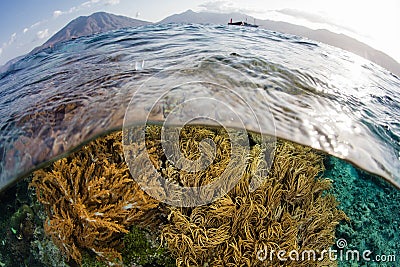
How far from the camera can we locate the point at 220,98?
8.38 ft

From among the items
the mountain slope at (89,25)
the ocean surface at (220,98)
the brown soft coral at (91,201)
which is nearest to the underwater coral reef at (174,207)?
the brown soft coral at (91,201)

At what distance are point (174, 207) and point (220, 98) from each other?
1177 millimetres

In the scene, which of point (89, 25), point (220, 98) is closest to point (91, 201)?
point (220, 98)

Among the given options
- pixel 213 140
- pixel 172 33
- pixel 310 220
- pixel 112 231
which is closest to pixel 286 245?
pixel 310 220

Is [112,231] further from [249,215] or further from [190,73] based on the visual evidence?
A: [190,73]

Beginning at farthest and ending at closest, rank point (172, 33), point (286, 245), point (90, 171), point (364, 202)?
point (172, 33) < point (364, 202) < point (286, 245) < point (90, 171)

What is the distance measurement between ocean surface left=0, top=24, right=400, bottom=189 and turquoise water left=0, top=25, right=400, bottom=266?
1 cm

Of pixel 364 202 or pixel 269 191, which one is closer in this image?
pixel 269 191

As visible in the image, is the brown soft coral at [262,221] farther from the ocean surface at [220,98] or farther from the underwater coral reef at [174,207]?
the ocean surface at [220,98]

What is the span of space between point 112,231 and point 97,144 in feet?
2.86

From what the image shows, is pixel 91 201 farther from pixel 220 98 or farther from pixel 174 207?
pixel 220 98

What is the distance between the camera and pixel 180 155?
115 inches

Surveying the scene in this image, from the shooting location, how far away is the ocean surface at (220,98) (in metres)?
2.36

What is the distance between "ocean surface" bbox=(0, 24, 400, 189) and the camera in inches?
92.7
